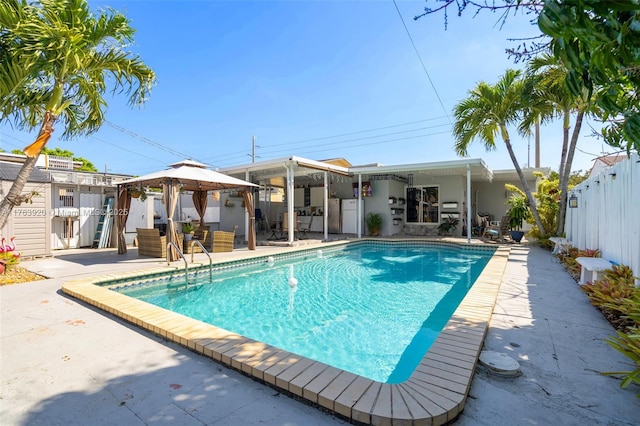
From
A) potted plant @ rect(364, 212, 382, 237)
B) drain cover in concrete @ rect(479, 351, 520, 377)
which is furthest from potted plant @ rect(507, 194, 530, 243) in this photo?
drain cover in concrete @ rect(479, 351, 520, 377)

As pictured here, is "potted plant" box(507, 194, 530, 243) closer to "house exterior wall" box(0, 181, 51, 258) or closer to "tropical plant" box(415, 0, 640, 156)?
"tropical plant" box(415, 0, 640, 156)

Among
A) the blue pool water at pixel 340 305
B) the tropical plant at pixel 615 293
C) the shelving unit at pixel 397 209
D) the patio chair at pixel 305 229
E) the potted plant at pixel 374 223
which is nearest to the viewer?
the tropical plant at pixel 615 293

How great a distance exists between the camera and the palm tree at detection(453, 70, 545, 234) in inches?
385

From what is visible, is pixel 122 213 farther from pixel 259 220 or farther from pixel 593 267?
pixel 593 267

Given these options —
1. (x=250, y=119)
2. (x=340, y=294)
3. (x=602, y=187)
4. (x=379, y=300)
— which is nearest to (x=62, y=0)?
(x=340, y=294)

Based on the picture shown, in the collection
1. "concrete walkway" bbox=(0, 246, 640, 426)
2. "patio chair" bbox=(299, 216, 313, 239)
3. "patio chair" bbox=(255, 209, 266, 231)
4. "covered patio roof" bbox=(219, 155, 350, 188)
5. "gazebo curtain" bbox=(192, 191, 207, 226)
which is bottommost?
"concrete walkway" bbox=(0, 246, 640, 426)

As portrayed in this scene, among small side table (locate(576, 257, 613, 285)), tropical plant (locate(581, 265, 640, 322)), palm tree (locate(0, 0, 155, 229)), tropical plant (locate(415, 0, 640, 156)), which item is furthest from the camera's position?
palm tree (locate(0, 0, 155, 229))

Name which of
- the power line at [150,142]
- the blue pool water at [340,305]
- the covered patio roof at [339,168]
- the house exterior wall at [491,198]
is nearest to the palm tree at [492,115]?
the covered patio roof at [339,168]

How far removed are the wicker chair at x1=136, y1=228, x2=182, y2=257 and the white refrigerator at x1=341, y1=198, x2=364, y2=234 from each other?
27.7 feet

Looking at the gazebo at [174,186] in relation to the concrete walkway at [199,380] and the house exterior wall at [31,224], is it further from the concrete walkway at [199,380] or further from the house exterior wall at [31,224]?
the concrete walkway at [199,380]

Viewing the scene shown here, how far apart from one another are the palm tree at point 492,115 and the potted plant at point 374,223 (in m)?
4.32

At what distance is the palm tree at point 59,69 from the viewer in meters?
4.97

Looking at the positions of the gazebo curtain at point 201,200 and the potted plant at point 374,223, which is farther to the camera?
the potted plant at point 374,223

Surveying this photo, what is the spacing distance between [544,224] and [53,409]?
13.0 metres
